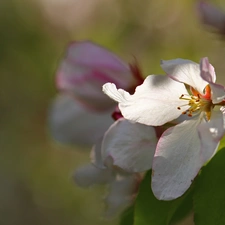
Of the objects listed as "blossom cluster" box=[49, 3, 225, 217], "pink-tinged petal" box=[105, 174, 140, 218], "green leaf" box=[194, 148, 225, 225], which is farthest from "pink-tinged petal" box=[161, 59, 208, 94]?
"pink-tinged petal" box=[105, 174, 140, 218]

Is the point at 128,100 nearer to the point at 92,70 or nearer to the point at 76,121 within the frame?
the point at 92,70

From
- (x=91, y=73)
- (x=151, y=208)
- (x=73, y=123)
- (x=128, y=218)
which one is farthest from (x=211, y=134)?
(x=73, y=123)

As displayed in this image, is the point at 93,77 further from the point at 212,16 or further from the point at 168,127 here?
the point at 168,127

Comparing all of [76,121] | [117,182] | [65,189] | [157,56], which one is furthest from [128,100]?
[65,189]

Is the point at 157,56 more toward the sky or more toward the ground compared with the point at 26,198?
more toward the sky

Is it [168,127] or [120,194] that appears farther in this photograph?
[120,194]

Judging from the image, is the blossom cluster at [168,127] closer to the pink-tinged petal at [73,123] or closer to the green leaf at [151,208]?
the green leaf at [151,208]

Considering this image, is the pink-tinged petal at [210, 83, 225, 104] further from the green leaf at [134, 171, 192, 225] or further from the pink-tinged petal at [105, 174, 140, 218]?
the pink-tinged petal at [105, 174, 140, 218]
